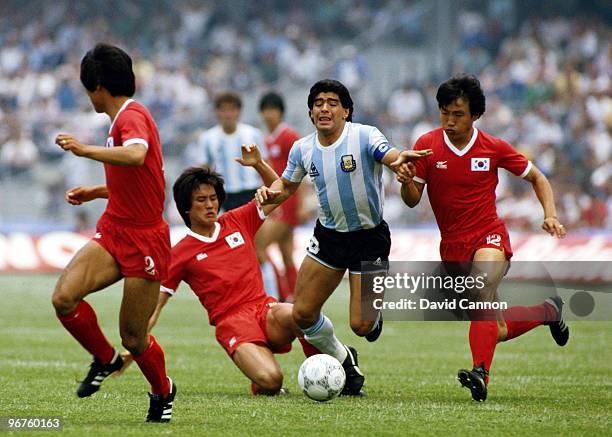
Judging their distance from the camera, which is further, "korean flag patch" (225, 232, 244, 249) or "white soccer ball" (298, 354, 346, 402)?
"korean flag patch" (225, 232, 244, 249)

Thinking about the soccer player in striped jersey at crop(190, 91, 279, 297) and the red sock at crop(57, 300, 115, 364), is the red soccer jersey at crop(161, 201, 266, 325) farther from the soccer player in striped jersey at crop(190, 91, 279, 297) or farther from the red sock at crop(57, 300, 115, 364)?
the soccer player in striped jersey at crop(190, 91, 279, 297)

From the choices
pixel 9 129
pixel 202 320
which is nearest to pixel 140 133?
pixel 202 320

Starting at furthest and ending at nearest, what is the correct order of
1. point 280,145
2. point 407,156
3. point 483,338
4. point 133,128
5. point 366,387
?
1. point 280,145
2. point 366,387
3. point 483,338
4. point 407,156
5. point 133,128

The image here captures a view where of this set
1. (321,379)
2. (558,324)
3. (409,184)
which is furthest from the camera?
(558,324)

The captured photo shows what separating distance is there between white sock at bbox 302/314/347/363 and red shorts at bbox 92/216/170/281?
2.00 m

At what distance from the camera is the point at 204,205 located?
29.1 feet

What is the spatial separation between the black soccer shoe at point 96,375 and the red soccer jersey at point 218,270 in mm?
1883

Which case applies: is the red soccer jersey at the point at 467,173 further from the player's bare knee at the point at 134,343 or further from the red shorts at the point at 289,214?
the red shorts at the point at 289,214

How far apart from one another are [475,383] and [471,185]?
154cm

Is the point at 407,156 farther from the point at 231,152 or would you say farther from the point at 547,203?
the point at 231,152

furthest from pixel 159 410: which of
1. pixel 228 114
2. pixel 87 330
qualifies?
pixel 228 114

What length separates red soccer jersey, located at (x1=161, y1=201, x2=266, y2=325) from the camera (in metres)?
9.05

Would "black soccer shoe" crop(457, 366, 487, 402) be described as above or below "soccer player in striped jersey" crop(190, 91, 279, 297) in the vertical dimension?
below

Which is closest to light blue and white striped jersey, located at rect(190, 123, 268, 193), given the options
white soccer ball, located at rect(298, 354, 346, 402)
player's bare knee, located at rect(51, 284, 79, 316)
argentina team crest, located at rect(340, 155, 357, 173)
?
argentina team crest, located at rect(340, 155, 357, 173)
